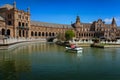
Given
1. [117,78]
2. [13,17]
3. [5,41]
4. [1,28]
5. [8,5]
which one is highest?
[8,5]

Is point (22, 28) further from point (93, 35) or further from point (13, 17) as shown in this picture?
point (93, 35)

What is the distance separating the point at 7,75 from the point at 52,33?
137310 mm

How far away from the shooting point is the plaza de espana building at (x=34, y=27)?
115m

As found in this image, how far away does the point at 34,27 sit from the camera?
463 ft

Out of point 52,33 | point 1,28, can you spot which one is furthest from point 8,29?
point 52,33

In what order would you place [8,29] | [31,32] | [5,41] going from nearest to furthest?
[5,41]
[8,29]
[31,32]

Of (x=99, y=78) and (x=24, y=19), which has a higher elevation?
(x=24, y=19)

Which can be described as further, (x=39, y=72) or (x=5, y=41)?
(x=5, y=41)

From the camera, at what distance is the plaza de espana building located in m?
115

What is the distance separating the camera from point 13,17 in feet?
381

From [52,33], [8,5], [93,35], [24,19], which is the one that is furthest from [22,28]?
[93,35]

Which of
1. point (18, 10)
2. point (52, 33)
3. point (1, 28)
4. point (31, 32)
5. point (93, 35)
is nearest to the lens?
point (1, 28)

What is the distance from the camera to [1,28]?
339ft

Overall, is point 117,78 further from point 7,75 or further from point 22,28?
point 22,28
